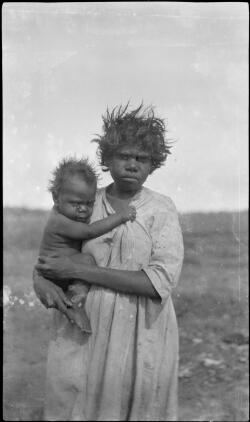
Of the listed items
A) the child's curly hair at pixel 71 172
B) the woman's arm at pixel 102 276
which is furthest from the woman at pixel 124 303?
the child's curly hair at pixel 71 172

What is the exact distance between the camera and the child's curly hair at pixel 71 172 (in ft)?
11.6

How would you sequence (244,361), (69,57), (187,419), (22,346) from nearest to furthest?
(69,57) → (187,419) → (22,346) → (244,361)

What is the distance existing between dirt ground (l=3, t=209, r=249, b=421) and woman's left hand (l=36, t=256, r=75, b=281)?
3.90 feet

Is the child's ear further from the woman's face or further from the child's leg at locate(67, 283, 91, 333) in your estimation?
the child's leg at locate(67, 283, 91, 333)

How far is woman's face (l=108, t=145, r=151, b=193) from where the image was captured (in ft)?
11.5

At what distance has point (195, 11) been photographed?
4.11 meters

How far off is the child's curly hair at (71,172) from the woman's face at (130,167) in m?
0.12

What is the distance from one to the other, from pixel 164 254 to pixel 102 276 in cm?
33

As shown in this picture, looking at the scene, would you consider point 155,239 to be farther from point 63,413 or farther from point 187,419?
point 187,419

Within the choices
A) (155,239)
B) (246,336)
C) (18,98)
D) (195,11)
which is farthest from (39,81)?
(246,336)

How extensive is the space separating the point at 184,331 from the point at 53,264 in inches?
119

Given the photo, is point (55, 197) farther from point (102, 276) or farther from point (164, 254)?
point (164, 254)

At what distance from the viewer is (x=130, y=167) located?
137 inches

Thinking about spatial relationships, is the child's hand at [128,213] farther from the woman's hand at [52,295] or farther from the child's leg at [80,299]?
the woman's hand at [52,295]
